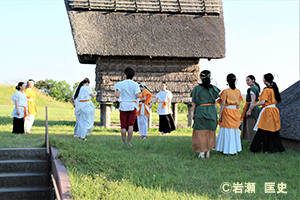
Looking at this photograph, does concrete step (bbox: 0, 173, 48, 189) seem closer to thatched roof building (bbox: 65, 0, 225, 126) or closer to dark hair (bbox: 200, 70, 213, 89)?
dark hair (bbox: 200, 70, 213, 89)

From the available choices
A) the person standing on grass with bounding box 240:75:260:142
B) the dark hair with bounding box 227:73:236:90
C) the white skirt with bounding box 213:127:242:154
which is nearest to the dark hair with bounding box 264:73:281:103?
the person standing on grass with bounding box 240:75:260:142

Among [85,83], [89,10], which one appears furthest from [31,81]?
[89,10]

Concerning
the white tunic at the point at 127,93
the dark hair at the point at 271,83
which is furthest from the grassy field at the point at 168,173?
the dark hair at the point at 271,83

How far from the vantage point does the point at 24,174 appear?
6121mm

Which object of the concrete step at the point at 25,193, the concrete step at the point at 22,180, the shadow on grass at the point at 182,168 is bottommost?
the concrete step at the point at 25,193

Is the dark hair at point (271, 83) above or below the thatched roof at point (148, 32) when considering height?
below

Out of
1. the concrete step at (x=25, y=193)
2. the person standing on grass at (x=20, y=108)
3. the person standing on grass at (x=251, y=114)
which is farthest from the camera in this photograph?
the person standing on grass at (x=20, y=108)

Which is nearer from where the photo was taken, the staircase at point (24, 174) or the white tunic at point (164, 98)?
the staircase at point (24, 174)

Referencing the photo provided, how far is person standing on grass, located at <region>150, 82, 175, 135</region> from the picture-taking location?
10.8m

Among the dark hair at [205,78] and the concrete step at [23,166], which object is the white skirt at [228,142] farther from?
the concrete step at [23,166]

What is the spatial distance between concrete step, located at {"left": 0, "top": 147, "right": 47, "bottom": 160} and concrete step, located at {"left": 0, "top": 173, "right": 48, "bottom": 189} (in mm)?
613

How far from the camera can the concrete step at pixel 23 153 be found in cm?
661

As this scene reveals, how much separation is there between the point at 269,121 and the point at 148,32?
804cm

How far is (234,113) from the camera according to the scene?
691 cm
